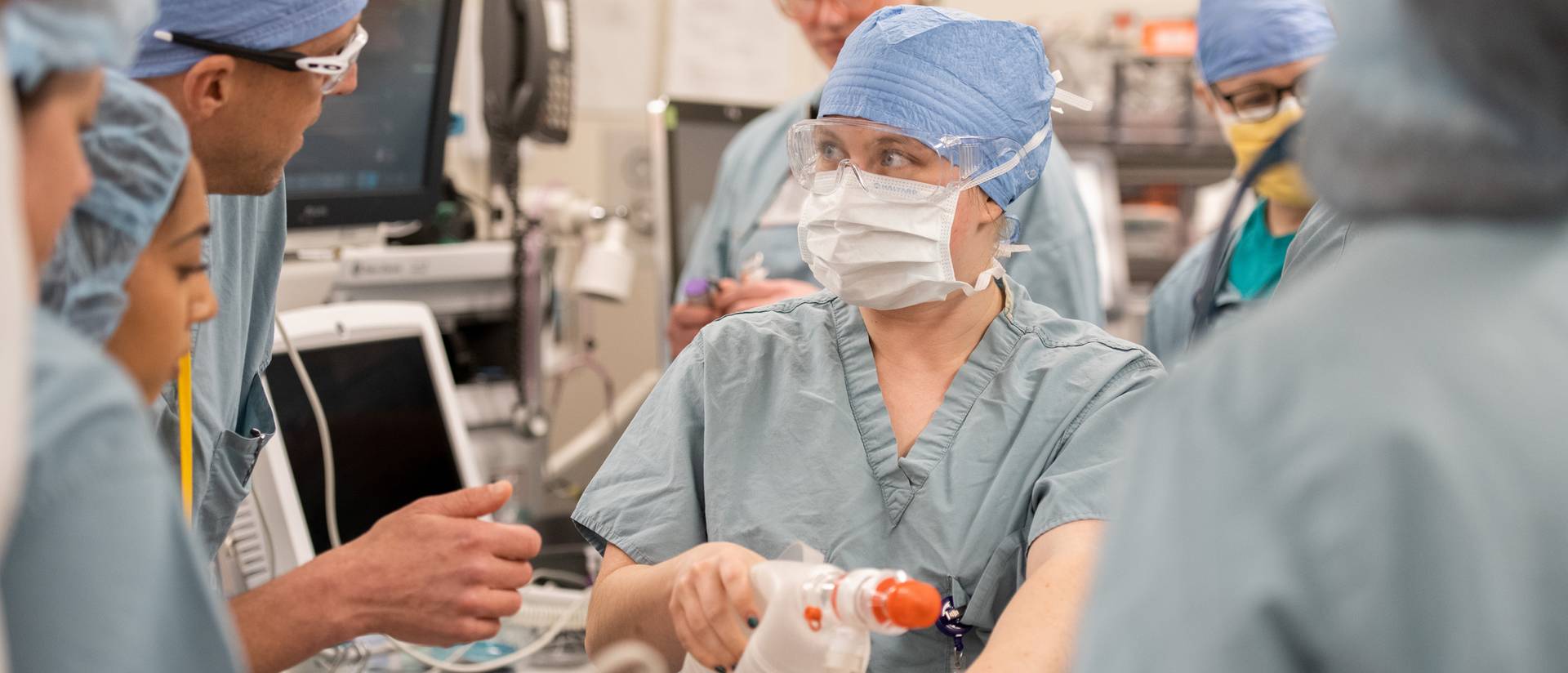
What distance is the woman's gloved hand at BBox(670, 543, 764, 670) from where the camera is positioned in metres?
1.19

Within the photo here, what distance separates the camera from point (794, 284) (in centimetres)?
221

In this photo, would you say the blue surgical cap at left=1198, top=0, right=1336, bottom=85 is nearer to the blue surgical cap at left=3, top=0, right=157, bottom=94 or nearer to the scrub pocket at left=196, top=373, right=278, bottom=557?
the scrub pocket at left=196, top=373, right=278, bottom=557

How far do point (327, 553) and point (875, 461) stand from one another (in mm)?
587

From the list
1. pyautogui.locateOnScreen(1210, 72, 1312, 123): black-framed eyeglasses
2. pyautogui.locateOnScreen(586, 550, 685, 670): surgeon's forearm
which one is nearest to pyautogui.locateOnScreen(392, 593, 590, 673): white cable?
pyautogui.locateOnScreen(586, 550, 685, 670): surgeon's forearm

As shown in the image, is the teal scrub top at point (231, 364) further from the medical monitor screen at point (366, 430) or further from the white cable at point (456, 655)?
the white cable at point (456, 655)

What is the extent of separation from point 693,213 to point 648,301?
97cm

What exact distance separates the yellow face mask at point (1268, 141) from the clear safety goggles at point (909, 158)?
32.1 inches

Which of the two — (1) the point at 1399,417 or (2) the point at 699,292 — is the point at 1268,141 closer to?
(2) the point at 699,292

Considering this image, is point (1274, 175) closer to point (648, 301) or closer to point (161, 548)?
point (161, 548)

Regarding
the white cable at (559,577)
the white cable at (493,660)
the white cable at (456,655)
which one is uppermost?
the white cable at (493,660)

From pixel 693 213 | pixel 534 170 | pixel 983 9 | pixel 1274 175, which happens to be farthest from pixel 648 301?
pixel 1274 175

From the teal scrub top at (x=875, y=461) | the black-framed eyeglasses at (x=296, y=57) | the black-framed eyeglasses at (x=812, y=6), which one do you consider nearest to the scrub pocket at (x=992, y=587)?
the teal scrub top at (x=875, y=461)

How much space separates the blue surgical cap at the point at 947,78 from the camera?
1517 mm

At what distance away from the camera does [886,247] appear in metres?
1.52
